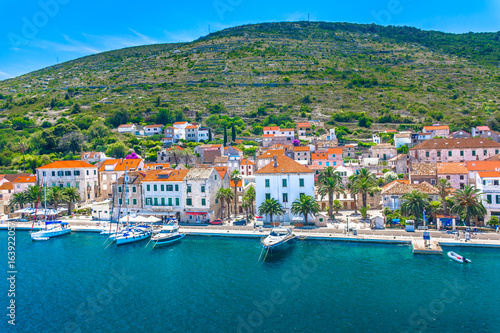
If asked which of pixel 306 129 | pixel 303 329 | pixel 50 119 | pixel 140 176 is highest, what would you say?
pixel 50 119

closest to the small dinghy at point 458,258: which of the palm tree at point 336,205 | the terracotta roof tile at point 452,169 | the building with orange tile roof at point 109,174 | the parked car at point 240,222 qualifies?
the palm tree at point 336,205

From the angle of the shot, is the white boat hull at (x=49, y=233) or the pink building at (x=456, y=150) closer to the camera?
the white boat hull at (x=49, y=233)

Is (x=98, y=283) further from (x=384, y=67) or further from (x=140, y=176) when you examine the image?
(x=384, y=67)

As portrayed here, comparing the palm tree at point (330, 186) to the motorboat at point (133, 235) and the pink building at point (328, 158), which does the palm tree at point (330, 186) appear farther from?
the pink building at point (328, 158)

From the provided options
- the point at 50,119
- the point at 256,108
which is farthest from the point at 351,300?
the point at 50,119

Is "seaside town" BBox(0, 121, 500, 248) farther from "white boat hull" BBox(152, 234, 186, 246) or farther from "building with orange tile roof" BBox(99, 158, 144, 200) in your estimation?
"white boat hull" BBox(152, 234, 186, 246)

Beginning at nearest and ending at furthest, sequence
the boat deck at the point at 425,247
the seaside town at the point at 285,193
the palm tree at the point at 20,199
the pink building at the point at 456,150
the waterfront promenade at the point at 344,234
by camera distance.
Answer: the boat deck at the point at 425,247 → the waterfront promenade at the point at 344,234 → the seaside town at the point at 285,193 → the palm tree at the point at 20,199 → the pink building at the point at 456,150
